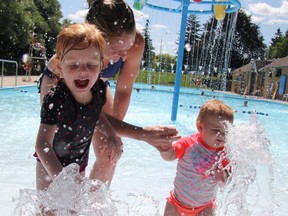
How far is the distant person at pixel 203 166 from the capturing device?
2348 millimetres

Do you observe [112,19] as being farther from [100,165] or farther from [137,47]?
[100,165]

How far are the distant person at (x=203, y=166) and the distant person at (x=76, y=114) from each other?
0.35m

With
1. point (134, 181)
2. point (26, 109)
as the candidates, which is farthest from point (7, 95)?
point (134, 181)

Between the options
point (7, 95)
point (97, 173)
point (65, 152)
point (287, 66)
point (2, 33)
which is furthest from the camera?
point (287, 66)

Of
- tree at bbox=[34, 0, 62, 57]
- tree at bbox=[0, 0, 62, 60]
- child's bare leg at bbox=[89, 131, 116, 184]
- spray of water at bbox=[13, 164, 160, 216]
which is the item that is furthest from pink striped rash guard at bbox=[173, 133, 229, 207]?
tree at bbox=[34, 0, 62, 57]

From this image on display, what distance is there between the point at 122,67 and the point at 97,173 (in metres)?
0.74

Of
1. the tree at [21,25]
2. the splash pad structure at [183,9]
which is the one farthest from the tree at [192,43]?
the splash pad structure at [183,9]

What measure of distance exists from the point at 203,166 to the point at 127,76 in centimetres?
81

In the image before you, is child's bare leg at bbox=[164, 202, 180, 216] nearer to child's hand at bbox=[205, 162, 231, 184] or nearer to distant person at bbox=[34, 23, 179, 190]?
child's hand at bbox=[205, 162, 231, 184]

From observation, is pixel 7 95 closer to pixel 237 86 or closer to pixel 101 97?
pixel 101 97

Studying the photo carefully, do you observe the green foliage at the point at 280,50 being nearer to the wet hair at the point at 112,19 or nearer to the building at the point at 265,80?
the building at the point at 265,80

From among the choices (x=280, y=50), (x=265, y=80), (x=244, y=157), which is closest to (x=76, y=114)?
(x=244, y=157)

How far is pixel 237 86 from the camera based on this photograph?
117 feet

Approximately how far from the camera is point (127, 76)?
2648 millimetres
